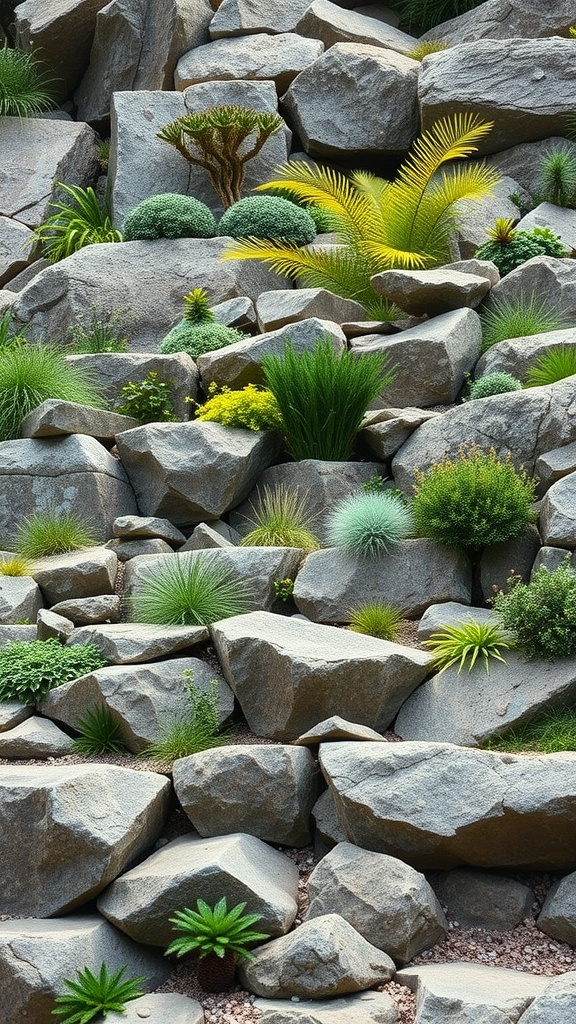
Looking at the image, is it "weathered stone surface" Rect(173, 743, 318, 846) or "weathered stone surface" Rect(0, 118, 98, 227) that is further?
"weathered stone surface" Rect(0, 118, 98, 227)

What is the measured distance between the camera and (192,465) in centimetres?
966

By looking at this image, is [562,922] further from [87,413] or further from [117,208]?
[117,208]

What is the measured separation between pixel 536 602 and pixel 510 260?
637cm

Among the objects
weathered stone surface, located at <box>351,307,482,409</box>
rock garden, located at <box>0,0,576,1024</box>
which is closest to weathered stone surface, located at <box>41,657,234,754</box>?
rock garden, located at <box>0,0,576,1024</box>

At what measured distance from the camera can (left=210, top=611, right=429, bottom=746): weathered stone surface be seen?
7074 millimetres

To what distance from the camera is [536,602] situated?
7094mm

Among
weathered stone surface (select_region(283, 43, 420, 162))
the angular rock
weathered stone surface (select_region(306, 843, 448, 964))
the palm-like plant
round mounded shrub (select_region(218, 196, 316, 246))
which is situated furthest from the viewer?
weathered stone surface (select_region(283, 43, 420, 162))

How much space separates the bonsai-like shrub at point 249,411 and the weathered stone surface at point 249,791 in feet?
13.4

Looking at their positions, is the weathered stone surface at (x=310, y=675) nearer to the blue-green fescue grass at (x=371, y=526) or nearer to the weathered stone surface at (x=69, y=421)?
the blue-green fescue grass at (x=371, y=526)

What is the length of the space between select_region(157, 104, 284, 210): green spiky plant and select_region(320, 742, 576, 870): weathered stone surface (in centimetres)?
1082

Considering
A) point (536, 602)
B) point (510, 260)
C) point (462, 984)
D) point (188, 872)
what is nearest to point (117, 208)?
point (510, 260)

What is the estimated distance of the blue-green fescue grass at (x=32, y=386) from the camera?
34.5 feet

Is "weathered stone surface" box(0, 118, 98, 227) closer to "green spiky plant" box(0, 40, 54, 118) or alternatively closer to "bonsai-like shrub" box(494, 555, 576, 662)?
"green spiky plant" box(0, 40, 54, 118)

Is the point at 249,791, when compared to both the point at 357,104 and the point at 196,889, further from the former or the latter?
the point at 357,104
